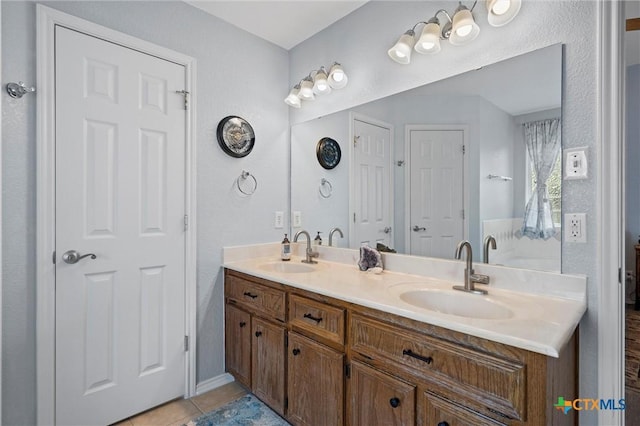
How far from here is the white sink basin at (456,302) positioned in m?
1.29

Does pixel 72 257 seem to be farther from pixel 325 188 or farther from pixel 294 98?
pixel 294 98

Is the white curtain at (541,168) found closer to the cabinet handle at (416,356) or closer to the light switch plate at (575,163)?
the light switch plate at (575,163)

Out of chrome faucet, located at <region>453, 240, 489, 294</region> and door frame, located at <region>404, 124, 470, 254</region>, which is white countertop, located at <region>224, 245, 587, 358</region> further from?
door frame, located at <region>404, 124, 470, 254</region>

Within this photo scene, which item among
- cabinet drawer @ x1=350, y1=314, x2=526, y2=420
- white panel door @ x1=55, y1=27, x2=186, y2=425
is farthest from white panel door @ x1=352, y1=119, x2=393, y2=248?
white panel door @ x1=55, y1=27, x2=186, y2=425

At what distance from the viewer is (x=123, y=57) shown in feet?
5.74

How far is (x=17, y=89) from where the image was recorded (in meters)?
1.43

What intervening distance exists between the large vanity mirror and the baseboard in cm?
120

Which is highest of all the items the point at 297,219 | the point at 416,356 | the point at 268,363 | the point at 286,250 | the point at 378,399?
the point at 297,219

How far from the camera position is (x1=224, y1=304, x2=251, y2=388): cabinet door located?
1945mm

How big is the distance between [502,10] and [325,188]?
143 cm

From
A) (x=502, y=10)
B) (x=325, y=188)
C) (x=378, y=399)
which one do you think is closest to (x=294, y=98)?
(x=325, y=188)

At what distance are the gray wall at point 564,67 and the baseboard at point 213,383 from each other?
6.50ft

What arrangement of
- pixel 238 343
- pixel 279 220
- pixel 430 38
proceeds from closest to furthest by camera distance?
pixel 430 38, pixel 238 343, pixel 279 220

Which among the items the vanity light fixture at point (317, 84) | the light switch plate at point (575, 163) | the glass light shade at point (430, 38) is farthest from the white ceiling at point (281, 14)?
the light switch plate at point (575, 163)
